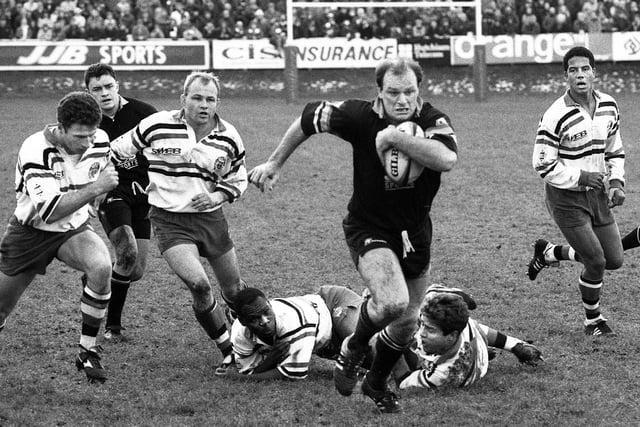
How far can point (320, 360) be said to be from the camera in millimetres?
7746

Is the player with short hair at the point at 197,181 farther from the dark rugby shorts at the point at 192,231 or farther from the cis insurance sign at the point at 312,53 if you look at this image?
the cis insurance sign at the point at 312,53

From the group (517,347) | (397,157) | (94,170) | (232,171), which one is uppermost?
(397,157)

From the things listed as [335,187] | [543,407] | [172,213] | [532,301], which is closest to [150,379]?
[172,213]

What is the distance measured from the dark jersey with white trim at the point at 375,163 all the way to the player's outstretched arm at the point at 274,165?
0.21ft

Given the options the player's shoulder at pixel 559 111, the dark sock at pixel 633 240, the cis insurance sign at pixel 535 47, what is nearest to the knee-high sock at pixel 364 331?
the player's shoulder at pixel 559 111

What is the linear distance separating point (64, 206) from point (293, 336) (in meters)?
1.78

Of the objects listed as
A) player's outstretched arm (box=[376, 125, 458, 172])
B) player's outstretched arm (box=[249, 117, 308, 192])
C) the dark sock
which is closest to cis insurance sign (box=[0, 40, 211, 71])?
the dark sock

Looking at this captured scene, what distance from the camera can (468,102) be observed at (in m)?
28.3

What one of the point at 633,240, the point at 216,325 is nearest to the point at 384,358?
the point at 216,325

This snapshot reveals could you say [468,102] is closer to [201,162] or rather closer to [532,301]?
[532,301]

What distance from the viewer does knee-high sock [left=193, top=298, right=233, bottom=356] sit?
742 cm

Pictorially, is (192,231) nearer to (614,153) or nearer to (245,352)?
(245,352)

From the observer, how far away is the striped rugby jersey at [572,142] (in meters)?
7.91

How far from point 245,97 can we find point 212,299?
905 inches
